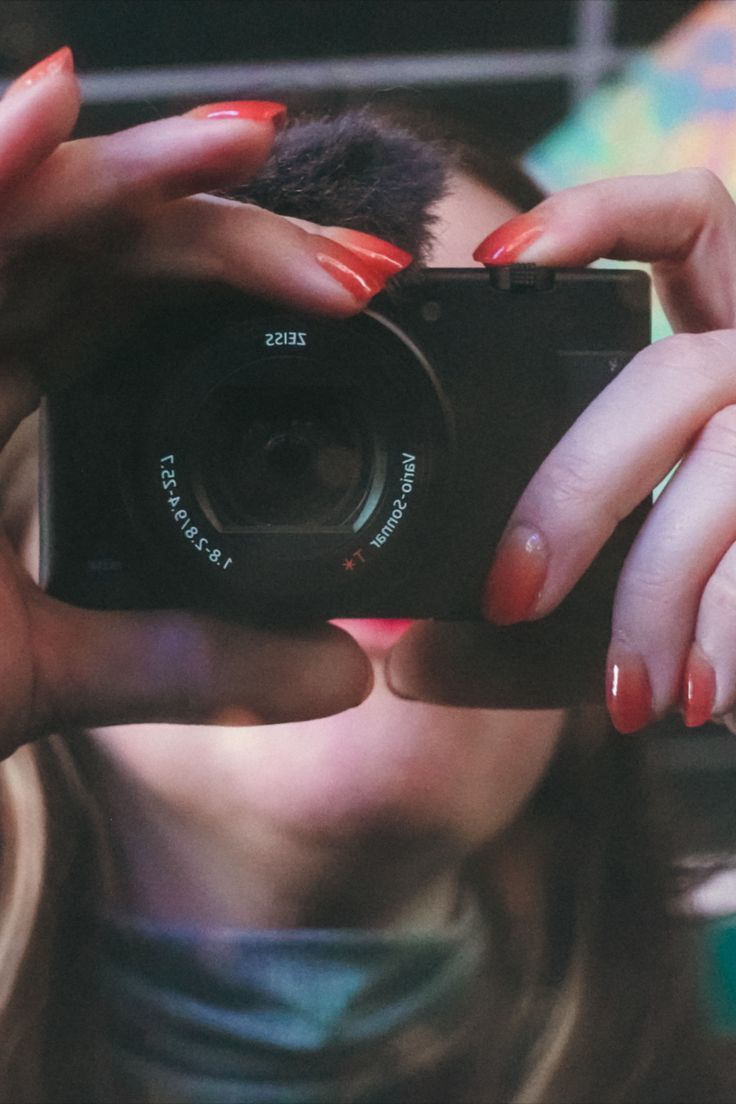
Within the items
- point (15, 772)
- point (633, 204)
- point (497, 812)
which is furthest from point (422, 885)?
point (633, 204)

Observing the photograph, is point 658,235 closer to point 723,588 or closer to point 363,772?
point 723,588

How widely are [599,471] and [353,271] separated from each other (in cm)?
10

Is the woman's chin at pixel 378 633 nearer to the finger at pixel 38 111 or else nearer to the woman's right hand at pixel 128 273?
the woman's right hand at pixel 128 273

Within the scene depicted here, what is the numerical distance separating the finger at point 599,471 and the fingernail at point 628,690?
35 millimetres

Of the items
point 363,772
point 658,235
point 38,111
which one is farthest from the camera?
point 363,772

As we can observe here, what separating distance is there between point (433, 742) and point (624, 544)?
0.19 m

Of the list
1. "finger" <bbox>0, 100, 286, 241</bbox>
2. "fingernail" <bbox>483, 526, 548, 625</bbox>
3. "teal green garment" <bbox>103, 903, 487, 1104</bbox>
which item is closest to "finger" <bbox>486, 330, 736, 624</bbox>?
"fingernail" <bbox>483, 526, 548, 625</bbox>

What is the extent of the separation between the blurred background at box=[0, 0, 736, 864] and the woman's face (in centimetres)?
26

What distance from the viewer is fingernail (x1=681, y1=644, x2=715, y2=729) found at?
33cm

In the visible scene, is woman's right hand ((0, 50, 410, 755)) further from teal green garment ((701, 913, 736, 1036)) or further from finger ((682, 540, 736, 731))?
teal green garment ((701, 913, 736, 1036))

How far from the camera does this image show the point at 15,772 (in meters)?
0.53

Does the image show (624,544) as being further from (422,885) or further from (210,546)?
(422,885)

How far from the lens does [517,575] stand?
0.32 m

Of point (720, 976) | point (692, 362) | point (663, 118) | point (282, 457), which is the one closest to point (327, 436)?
point (282, 457)
